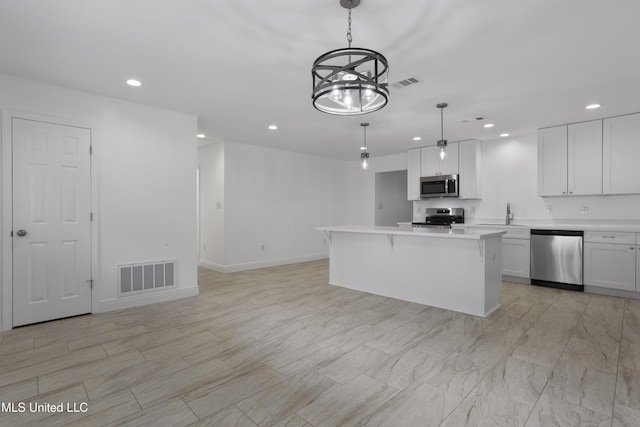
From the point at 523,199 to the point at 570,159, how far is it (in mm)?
968

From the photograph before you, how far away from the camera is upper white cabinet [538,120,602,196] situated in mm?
4633

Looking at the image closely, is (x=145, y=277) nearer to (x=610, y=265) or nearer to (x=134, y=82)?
(x=134, y=82)

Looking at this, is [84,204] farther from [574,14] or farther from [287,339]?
[574,14]

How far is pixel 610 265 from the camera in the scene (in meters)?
4.30

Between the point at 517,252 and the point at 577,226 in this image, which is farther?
the point at 517,252

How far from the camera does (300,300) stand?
411 centimetres

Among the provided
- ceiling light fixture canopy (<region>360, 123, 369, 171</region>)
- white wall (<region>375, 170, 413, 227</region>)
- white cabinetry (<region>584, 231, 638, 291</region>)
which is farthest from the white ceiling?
white wall (<region>375, 170, 413, 227</region>)

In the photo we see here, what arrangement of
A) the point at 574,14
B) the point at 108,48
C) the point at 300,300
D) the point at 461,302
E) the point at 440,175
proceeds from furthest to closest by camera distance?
1. the point at 440,175
2. the point at 300,300
3. the point at 461,302
4. the point at 108,48
5. the point at 574,14

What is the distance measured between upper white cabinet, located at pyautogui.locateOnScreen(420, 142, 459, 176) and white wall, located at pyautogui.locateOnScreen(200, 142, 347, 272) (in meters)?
2.37

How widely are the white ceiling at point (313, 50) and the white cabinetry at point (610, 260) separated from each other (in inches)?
67.4

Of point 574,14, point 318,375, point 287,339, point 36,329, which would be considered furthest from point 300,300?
point 574,14

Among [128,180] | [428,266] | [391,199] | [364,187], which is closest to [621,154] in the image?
[428,266]

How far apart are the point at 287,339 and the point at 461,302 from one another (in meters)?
2.05

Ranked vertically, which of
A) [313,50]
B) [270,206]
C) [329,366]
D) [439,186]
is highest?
[313,50]
